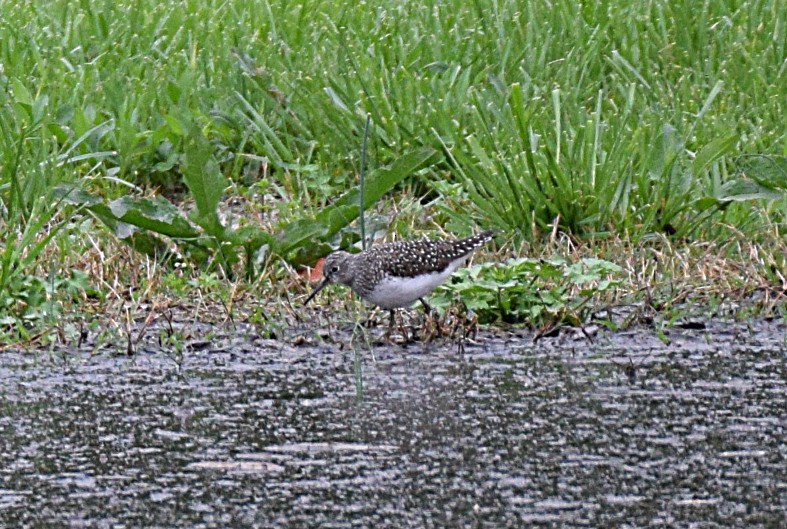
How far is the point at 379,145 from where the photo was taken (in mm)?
8609

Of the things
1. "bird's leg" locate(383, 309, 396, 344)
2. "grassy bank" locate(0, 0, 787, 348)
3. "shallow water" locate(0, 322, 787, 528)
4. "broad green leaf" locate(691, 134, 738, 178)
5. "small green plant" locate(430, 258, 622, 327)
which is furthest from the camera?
"broad green leaf" locate(691, 134, 738, 178)

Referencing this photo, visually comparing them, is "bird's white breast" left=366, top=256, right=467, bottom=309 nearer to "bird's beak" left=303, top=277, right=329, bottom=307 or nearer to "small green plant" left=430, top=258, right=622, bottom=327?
"small green plant" left=430, top=258, right=622, bottom=327

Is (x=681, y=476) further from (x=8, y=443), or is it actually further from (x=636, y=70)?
(x=636, y=70)

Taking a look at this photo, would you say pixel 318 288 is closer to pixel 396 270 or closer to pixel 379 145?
pixel 396 270

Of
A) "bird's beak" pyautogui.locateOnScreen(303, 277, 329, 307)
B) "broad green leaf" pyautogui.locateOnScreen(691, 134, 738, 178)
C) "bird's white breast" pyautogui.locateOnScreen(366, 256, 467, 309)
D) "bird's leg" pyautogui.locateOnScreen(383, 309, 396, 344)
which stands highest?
"broad green leaf" pyautogui.locateOnScreen(691, 134, 738, 178)

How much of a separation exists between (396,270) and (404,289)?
9 centimetres

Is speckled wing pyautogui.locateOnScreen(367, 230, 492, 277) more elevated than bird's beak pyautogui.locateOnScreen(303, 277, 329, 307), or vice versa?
speckled wing pyautogui.locateOnScreen(367, 230, 492, 277)

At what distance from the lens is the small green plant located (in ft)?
22.8

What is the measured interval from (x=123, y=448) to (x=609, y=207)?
132 inches

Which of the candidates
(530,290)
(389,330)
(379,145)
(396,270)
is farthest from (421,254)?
(379,145)

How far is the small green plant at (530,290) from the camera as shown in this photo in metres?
6.94

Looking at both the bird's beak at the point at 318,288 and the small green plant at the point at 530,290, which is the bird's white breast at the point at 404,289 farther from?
the bird's beak at the point at 318,288

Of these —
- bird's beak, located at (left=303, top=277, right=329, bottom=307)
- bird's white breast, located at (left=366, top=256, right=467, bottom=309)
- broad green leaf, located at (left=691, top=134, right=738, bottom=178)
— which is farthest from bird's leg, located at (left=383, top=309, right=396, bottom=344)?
broad green leaf, located at (left=691, top=134, right=738, bottom=178)

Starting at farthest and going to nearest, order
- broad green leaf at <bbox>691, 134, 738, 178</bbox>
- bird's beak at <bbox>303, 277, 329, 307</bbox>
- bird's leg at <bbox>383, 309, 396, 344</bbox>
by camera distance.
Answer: broad green leaf at <bbox>691, 134, 738, 178</bbox>, bird's beak at <bbox>303, 277, 329, 307</bbox>, bird's leg at <bbox>383, 309, 396, 344</bbox>
